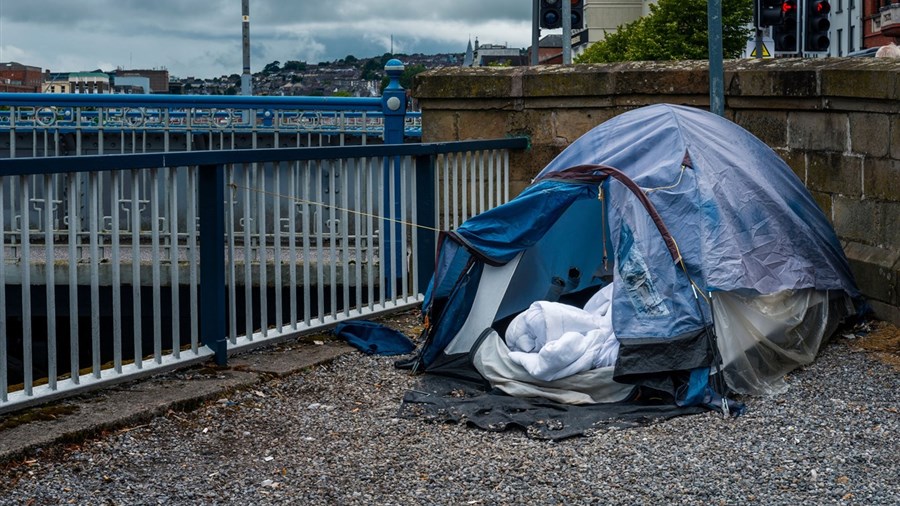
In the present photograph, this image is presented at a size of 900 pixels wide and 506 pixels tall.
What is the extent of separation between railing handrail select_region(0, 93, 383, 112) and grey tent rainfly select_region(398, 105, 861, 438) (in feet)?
16.0

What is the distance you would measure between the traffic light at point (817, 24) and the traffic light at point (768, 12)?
2.55 metres

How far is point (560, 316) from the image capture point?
23.2 ft

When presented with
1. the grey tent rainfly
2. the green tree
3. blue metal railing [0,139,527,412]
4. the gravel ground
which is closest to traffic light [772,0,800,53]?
blue metal railing [0,139,527,412]

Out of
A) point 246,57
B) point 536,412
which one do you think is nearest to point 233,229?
point 536,412

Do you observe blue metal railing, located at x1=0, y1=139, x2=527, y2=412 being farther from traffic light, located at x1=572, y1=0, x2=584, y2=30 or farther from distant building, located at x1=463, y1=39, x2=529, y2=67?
distant building, located at x1=463, y1=39, x2=529, y2=67

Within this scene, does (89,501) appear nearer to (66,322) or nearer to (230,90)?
(66,322)

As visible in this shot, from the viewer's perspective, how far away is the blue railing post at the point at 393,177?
8758mm

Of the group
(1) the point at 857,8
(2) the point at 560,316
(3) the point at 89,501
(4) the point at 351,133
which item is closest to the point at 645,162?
(2) the point at 560,316

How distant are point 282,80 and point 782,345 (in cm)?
5095

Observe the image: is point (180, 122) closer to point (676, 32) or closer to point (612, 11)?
point (676, 32)

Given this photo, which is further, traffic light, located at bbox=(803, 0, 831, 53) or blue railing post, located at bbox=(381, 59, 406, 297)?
traffic light, located at bbox=(803, 0, 831, 53)

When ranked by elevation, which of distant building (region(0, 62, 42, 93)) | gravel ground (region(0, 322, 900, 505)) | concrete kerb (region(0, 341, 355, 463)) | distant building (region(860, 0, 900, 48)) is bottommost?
gravel ground (region(0, 322, 900, 505))

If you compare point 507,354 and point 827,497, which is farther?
point 507,354

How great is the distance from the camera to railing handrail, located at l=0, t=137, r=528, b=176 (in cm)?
578
